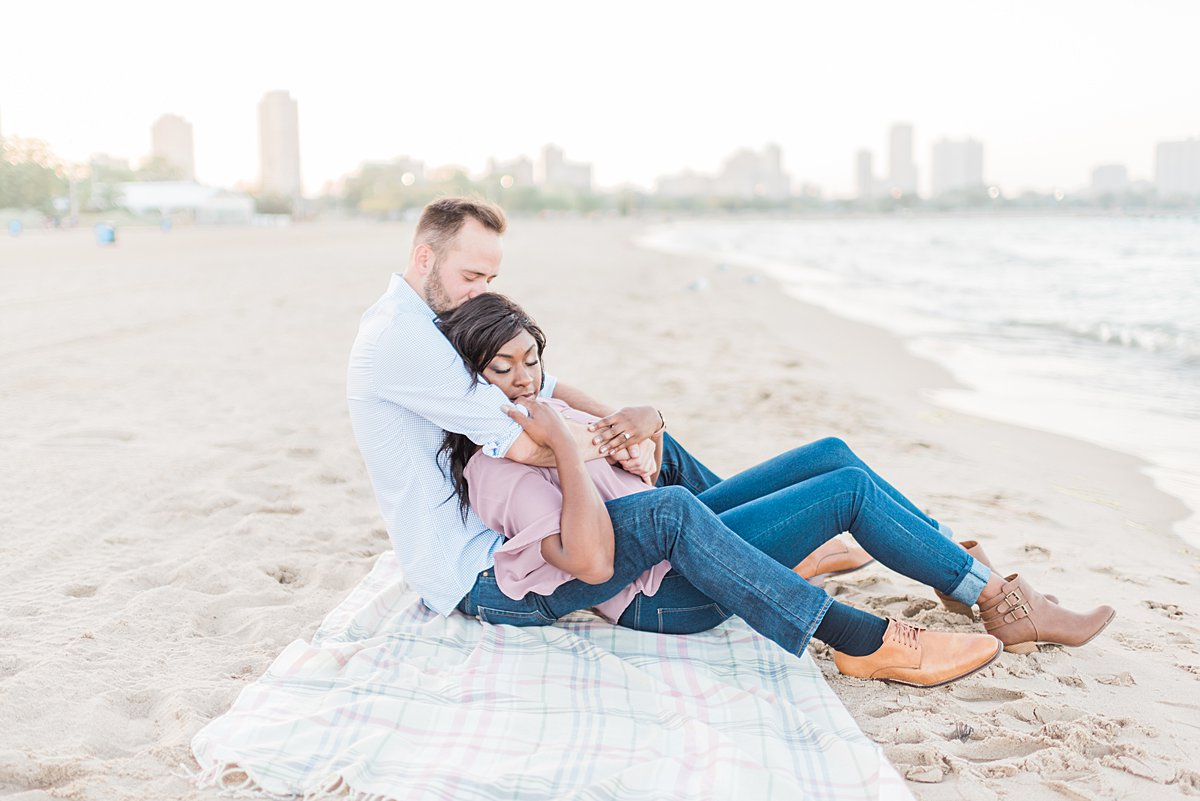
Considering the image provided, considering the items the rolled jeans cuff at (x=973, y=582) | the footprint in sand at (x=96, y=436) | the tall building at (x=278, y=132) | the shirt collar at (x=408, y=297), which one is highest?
the tall building at (x=278, y=132)

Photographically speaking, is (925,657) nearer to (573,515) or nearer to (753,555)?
(753,555)

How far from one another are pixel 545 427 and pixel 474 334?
36cm

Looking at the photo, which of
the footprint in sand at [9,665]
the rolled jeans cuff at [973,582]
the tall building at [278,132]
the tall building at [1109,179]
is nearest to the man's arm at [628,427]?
the rolled jeans cuff at [973,582]

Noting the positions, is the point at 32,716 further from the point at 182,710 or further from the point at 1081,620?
the point at 1081,620

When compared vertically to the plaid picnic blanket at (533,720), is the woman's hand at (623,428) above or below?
above

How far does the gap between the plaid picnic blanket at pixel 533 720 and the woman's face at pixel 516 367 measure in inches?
29.6

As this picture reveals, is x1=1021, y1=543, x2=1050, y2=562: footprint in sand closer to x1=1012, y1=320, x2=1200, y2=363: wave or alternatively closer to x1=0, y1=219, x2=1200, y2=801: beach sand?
x1=0, y1=219, x2=1200, y2=801: beach sand

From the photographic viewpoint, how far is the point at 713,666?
2.73m

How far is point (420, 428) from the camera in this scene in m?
2.69

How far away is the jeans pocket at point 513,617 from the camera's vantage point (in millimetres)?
2803

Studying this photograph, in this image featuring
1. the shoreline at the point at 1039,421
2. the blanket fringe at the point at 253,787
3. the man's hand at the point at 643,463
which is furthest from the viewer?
the shoreline at the point at 1039,421

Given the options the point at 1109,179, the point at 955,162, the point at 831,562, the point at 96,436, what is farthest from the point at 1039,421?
the point at 955,162

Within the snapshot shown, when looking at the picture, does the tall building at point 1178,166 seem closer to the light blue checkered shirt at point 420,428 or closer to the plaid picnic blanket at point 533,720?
the plaid picnic blanket at point 533,720

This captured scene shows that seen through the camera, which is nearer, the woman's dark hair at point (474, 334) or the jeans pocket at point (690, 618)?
the woman's dark hair at point (474, 334)
